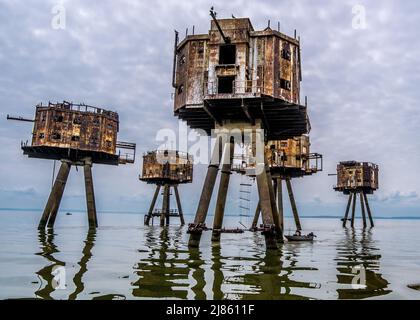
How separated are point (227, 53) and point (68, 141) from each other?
18075mm

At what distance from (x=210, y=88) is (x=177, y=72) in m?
3.15

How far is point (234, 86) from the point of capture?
1666 cm

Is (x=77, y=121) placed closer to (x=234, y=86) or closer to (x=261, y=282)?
(x=234, y=86)

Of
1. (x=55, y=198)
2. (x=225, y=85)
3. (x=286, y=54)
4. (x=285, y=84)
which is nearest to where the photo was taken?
(x=285, y=84)

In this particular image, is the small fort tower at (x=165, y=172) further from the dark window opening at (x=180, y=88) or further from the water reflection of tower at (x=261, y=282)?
the water reflection of tower at (x=261, y=282)

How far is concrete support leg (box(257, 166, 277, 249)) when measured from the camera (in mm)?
15180

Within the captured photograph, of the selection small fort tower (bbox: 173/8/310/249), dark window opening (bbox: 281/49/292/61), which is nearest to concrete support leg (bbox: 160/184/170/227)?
small fort tower (bbox: 173/8/310/249)

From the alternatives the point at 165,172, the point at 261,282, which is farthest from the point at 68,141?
the point at 261,282

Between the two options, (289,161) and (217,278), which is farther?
(289,161)

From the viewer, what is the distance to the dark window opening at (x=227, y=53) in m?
17.8

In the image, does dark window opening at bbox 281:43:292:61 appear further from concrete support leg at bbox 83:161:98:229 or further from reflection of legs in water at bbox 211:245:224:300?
concrete support leg at bbox 83:161:98:229

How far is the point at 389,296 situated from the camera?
7.82m

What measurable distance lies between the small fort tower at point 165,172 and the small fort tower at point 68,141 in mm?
11473

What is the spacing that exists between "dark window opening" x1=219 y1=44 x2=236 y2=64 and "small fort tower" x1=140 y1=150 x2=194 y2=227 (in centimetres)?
2647
